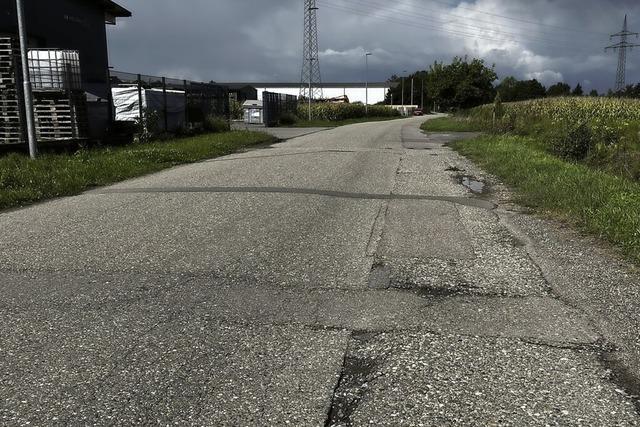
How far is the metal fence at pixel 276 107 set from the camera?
4234cm

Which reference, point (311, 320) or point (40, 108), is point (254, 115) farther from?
point (311, 320)

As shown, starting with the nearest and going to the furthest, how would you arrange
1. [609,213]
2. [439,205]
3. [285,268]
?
[285,268] → [609,213] → [439,205]

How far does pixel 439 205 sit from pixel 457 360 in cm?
561

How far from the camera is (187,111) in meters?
25.2

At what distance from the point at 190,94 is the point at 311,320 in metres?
23.4

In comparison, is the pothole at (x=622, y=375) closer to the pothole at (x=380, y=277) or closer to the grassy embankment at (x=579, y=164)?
the pothole at (x=380, y=277)

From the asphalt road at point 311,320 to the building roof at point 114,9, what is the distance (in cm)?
2417

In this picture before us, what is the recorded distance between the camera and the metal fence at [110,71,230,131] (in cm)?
2136

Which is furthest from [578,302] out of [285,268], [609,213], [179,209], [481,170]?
[481,170]

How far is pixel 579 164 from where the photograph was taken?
14.0 m

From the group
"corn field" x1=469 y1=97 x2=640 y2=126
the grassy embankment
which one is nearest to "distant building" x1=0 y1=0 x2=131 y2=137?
the grassy embankment

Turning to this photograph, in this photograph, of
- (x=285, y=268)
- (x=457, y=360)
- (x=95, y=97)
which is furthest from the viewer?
(x=95, y=97)

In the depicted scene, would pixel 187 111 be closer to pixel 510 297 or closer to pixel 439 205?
pixel 439 205

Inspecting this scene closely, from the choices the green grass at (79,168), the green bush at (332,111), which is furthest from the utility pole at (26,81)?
the green bush at (332,111)
